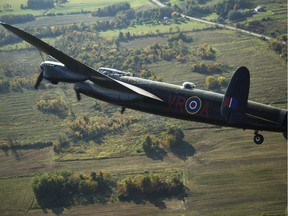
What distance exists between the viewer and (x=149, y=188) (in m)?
83.8

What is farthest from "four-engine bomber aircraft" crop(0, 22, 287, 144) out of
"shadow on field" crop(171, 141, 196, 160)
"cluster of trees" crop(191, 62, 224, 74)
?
"cluster of trees" crop(191, 62, 224, 74)

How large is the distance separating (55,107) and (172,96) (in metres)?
72.3

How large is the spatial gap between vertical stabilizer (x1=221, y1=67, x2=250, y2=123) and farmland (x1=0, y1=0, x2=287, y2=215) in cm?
3484

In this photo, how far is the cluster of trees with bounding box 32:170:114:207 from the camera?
84250mm

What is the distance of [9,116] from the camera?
382 feet

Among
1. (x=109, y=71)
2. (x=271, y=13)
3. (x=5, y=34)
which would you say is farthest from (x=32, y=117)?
(x=271, y=13)

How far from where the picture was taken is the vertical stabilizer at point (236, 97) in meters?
45.2

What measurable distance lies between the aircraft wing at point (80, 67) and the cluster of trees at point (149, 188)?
34.5 m

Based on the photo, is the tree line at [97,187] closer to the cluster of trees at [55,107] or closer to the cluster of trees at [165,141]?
the cluster of trees at [165,141]

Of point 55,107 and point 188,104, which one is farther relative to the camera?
point 55,107

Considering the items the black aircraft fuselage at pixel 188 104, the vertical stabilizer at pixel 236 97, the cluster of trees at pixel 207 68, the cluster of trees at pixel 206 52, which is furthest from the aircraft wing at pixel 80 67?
the cluster of trees at pixel 206 52

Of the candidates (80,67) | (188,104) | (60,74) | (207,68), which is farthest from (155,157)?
(207,68)

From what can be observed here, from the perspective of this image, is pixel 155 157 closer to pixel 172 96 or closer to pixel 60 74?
pixel 60 74

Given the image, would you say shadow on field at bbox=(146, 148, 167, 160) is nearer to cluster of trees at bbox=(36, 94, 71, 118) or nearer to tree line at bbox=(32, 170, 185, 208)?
tree line at bbox=(32, 170, 185, 208)
